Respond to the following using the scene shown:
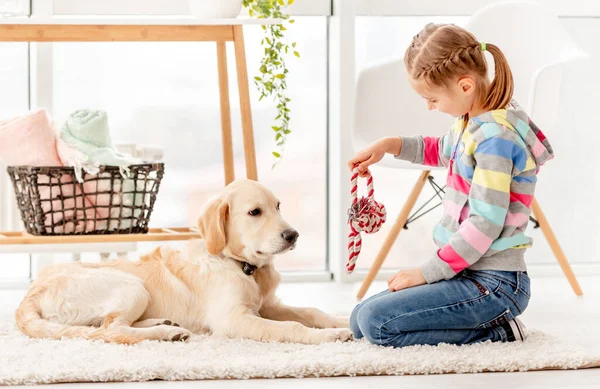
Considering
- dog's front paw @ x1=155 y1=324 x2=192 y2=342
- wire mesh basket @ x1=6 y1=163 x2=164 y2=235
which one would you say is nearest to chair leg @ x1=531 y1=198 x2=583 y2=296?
wire mesh basket @ x1=6 y1=163 x2=164 y2=235

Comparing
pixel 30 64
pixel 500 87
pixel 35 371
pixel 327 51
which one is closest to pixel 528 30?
pixel 327 51

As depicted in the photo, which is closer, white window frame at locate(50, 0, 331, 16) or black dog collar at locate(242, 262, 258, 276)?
black dog collar at locate(242, 262, 258, 276)

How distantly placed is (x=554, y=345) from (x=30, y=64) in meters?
2.26

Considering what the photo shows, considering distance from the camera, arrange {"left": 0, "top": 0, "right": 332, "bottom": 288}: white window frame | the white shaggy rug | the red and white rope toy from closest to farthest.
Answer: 1. the white shaggy rug
2. the red and white rope toy
3. {"left": 0, "top": 0, "right": 332, "bottom": 288}: white window frame

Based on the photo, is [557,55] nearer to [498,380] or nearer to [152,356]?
[498,380]

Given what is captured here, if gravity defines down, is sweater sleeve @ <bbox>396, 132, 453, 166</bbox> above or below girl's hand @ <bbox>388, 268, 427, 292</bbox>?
above

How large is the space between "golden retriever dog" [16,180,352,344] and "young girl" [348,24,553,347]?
0.61ft

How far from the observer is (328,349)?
1.81 m

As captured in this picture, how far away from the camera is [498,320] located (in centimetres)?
191

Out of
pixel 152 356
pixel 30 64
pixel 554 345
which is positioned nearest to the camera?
pixel 152 356

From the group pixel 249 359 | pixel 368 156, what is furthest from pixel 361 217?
pixel 249 359

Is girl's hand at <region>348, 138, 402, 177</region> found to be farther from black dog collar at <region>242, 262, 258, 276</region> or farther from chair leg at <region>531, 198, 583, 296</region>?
chair leg at <region>531, 198, 583, 296</region>

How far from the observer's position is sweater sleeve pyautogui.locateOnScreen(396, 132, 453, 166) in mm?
2111

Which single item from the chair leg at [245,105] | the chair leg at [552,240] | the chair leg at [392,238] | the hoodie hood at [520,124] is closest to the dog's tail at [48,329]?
the chair leg at [245,105]
